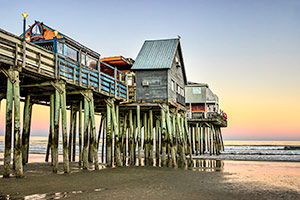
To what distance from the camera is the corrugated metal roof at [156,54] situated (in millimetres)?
23281

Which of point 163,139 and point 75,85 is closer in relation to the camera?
point 75,85

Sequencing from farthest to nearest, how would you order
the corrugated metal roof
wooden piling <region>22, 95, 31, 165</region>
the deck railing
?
1. the corrugated metal roof
2. wooden piling <region>22, 95, 31, 165</region>
3. the deck railing

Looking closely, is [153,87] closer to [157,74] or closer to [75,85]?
[157,74]

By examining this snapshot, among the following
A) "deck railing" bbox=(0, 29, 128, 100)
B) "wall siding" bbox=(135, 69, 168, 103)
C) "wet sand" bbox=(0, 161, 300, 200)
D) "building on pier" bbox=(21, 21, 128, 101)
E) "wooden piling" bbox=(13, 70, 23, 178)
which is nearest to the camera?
"wet sand" bbox=(0, 161, 300, 200)

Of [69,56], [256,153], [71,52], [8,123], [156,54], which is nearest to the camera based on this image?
[8,123]

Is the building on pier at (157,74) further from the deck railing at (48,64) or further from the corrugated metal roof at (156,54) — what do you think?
the deck railing at (48,64)

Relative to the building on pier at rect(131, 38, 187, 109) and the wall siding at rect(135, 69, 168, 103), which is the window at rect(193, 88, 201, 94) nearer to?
the building on pier at rect(131, 38, 187, 109)

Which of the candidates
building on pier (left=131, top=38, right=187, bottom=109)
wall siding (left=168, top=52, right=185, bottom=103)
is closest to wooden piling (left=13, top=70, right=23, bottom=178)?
building on pier (left=131, top=38, right=187, bottom=109)

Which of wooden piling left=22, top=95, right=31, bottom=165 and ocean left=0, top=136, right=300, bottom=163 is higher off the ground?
wooden piling left=22, top=95, right=31, bottom=165

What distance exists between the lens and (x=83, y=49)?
18156 millimetres

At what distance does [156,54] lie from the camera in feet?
80.7

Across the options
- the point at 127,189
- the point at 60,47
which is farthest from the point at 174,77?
the point at 127,189

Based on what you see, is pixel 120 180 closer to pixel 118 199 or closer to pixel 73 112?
pixel 118 199

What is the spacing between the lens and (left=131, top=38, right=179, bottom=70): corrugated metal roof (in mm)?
23281
